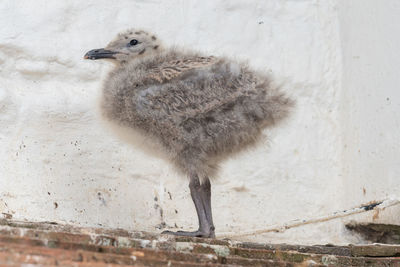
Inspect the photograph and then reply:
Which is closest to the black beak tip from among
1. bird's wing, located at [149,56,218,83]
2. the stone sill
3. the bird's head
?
the bird's head

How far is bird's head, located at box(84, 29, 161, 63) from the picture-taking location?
3039 mm

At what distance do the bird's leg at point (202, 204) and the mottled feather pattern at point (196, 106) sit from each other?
0.07 m

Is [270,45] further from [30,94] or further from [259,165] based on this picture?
[30,94]

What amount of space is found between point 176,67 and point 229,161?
0.82 meters

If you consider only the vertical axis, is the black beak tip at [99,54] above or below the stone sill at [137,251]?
above

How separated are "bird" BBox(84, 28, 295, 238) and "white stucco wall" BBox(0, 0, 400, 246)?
2.39 feet

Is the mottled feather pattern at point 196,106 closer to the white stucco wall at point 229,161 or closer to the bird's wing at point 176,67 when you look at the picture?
the bird's wing at point 176,67

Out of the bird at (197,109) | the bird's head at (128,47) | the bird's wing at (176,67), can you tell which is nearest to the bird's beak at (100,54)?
the bird's head at (128,47)

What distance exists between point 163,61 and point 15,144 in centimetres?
114

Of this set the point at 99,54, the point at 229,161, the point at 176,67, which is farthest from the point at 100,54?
the point at 229,161

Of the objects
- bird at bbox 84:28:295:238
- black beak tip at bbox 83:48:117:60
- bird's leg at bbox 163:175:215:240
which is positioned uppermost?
black beak tip at bbox 83:48:117:60

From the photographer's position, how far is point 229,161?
10.8ft

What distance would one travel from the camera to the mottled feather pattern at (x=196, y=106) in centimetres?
255

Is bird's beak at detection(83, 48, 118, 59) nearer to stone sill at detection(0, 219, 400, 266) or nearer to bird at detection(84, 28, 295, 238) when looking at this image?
bird at detection(84, 28, 295, 238)
